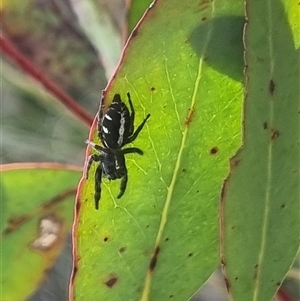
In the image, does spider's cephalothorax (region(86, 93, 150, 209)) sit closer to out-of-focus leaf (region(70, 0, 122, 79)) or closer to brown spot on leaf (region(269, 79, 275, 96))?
brown spot on leaf (region(269, 79, 275, 96))

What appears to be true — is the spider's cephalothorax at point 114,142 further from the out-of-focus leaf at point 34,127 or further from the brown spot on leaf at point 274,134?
the out-of-focus leaf at point 34,127

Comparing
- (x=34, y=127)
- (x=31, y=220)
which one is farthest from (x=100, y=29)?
(x=31, y=220)

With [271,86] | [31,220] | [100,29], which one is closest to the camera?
[271,86]

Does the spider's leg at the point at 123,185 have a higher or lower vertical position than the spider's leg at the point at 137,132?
lower

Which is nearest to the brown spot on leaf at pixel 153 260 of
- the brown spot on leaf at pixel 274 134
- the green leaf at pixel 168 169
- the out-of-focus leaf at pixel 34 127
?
the green leaf at pixel 168 169

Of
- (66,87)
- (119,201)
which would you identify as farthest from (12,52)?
(119,201)

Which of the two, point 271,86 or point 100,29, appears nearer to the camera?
point 271,86

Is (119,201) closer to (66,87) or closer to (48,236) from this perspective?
(48,236)

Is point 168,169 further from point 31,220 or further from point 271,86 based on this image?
point 31,220
